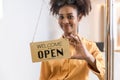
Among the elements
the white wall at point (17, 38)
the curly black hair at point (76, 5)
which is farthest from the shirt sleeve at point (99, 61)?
the white wall at point (17, 38)

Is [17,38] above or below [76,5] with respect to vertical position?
below

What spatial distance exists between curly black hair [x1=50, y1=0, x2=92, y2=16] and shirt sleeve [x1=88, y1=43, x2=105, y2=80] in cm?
12

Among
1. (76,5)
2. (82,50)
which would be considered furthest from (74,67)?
(76,5)

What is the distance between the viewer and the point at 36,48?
69 centimetres

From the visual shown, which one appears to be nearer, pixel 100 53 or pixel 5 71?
pixel 100 53

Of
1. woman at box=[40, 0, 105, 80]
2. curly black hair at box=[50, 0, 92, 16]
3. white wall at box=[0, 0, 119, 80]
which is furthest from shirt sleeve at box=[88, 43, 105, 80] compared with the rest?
white wall at box=[0, 0, 119, 80]

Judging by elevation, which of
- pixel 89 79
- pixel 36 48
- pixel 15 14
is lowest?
pixel 89 79

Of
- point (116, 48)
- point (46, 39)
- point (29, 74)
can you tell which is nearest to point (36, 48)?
point (46, 39)

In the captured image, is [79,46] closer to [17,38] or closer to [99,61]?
[99,61]

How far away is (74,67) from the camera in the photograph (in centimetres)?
73

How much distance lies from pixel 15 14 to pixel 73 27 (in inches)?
9.7

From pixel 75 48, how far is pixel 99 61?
0.09 meters

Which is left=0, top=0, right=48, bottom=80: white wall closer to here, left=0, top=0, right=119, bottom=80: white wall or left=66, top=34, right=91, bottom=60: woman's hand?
left=0, top=0, right=119, bottom=80: white wall

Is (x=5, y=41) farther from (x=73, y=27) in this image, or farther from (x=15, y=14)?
(x=73, y=27)
